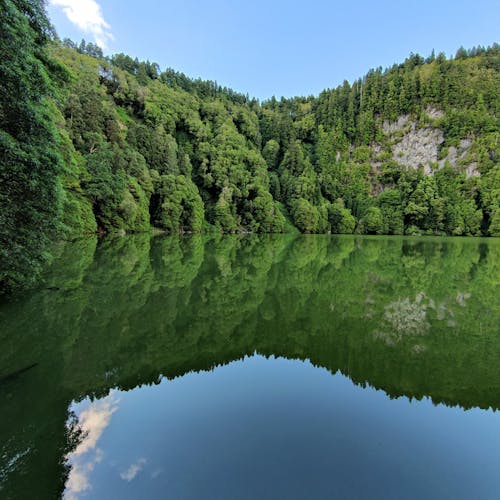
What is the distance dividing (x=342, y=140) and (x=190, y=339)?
369 feet

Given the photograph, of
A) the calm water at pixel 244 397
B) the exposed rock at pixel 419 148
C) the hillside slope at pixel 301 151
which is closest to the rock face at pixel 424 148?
the exposed rock at pixel 419 148

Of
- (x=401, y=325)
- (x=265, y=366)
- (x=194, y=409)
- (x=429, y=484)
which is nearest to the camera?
(x=429, y=484)

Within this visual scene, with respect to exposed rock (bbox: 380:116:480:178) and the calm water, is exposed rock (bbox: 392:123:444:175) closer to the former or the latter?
exposed rock (bbox: 380:116:480:178)

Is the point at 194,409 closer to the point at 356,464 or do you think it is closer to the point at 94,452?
the point at 94,452

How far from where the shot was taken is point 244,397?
229 inches

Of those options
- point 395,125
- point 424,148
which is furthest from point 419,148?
point 395,125

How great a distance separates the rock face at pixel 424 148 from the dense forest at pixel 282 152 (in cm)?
36

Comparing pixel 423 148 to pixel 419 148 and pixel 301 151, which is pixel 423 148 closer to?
pixel 419 148

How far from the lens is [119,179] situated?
43.7 metres

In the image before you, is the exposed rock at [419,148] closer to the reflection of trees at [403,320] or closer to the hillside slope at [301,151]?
the hillside slope at [301,151]

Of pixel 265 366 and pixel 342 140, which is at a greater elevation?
pixel 342 140

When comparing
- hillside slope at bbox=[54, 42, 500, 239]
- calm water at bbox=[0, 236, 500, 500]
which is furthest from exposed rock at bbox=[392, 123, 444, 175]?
calm water at bbox=[0, 236, 500, 500]

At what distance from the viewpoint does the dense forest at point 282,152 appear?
152 feet

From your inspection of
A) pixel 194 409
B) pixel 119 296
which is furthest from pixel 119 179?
pixel 194 409
